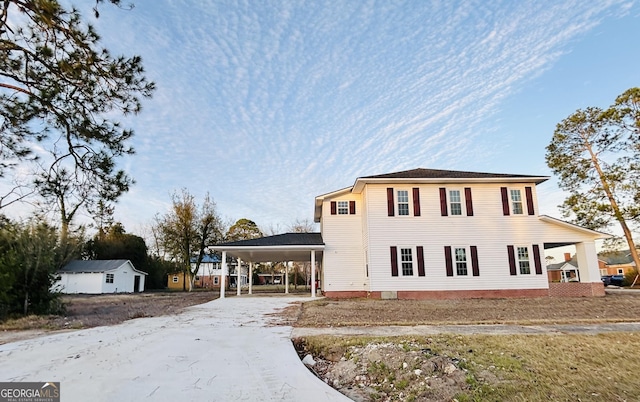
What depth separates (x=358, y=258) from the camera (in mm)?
18469

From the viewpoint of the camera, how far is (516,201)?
17531mm

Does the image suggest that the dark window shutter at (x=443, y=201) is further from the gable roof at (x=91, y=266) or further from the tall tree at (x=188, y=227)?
the gable roof at (x=91, y=266)

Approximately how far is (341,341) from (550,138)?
2505 centimetres

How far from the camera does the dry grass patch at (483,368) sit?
3.48 m

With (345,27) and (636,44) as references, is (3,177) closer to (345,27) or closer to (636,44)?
(345,27)

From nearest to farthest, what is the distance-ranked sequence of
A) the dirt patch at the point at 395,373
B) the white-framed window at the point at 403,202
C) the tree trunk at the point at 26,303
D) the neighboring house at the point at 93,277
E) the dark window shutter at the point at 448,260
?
the dirt patch at the point at 395,373
the tree trunk at the point at 26,303
the dark window shutter at the point at 448,260
the white-framed window at the point at 403,202
the neighboring house at the point at 93,277

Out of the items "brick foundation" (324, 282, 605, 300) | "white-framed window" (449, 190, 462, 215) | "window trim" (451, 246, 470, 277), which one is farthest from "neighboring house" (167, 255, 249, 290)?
"white-framed window" (449, 190, 462, 215)

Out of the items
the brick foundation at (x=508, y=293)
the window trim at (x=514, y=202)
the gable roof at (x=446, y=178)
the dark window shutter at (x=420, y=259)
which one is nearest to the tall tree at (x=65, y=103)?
the gable roof at (x=446, y=178)

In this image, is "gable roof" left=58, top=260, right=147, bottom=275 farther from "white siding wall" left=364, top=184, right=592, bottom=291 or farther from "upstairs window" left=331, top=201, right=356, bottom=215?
"white siding wall" left=364, top=184, right=592, bottom=291

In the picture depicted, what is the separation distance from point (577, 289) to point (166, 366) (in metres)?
19.3

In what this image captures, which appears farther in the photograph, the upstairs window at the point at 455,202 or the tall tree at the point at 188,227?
the tall tree at the point at 188,227

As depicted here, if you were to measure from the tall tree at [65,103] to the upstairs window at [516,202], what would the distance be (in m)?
16.9

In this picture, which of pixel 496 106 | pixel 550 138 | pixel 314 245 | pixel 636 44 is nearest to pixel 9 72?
pixel 314 245

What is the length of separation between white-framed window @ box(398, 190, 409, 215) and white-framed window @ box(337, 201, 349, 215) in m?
2.97
